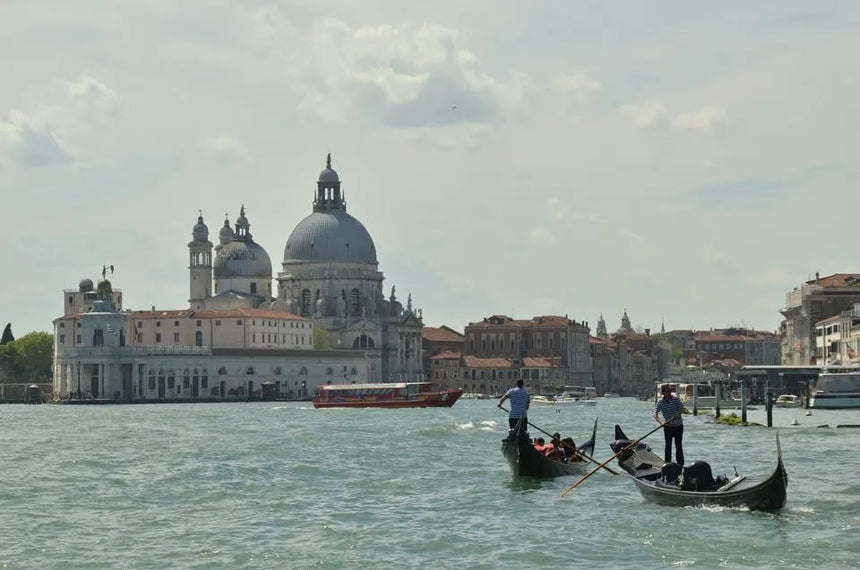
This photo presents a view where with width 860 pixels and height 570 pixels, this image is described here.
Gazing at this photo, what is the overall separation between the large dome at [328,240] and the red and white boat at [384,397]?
4904 cm

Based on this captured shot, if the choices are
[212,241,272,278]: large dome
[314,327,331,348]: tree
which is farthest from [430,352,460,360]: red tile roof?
[314,327,331,348]: tree

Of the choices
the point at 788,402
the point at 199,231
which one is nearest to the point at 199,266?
the point at 199,231

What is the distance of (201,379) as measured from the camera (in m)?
120

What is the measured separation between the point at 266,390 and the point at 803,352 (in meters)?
38.4

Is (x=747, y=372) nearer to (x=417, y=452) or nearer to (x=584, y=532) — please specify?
(x=417, y=452)

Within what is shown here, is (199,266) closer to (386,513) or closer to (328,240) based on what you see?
(328,240)

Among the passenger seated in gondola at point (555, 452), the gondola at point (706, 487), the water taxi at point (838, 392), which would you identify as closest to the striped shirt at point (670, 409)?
the gondola at point (706, 487)

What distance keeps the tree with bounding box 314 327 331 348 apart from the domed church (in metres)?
1.53

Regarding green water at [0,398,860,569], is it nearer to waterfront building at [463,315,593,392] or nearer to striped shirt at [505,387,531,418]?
striped shirt at [505,387,531,418]

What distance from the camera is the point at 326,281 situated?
473 feet

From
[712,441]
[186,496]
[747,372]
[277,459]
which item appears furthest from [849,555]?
[747,372]

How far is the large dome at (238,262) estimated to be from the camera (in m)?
146

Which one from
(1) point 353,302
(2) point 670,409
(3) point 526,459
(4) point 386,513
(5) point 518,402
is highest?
(1) point 353,302

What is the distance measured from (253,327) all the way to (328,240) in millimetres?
18716
